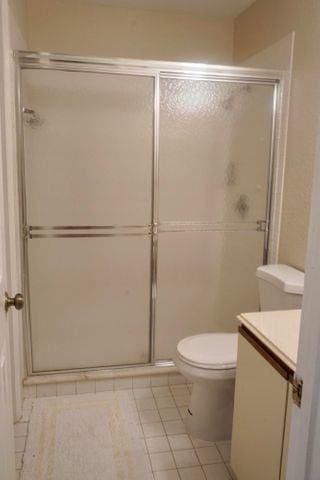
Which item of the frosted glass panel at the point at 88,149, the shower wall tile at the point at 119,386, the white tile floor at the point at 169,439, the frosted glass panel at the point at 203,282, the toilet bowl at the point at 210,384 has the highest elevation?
the frosted glass panel at the point at 88,149

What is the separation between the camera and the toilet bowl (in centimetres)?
185

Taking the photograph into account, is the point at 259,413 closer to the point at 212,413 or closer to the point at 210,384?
the point at 210,384

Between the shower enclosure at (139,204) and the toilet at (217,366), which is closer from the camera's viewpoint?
the toilet at (217,366)

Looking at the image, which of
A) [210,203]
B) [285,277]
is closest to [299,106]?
[210,203]

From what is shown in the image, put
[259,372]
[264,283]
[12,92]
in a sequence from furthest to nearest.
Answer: [264,283] < [12,92] < [259,372]

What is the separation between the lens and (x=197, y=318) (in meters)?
2.56

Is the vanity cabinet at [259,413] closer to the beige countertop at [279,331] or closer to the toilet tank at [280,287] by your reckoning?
the beige countertop at [279,331]

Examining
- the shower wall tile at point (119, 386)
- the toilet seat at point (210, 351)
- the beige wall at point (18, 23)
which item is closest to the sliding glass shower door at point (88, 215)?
the shower wall tile at point (119, 386)

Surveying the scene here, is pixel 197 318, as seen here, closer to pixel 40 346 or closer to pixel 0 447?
pixel 40 346

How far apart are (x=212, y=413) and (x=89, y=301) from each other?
96 cm

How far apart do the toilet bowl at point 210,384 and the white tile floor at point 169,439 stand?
71 millimetres

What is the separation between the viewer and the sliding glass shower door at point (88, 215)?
217cm

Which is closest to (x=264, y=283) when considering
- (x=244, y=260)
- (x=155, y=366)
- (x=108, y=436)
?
(x=244, y=260)

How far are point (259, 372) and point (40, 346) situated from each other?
4.79 feet
